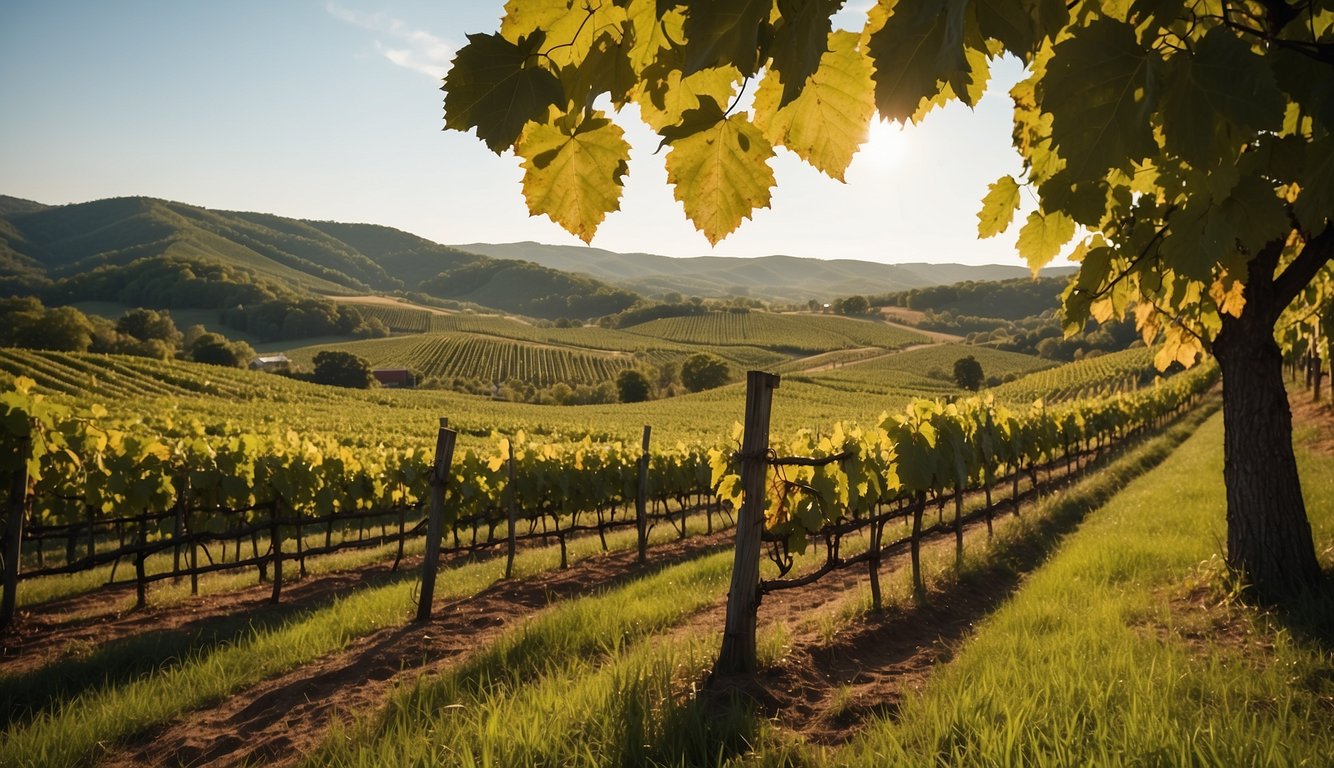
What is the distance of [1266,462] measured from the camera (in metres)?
4.32

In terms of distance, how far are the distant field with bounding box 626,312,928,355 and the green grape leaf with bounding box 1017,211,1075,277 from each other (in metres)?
102

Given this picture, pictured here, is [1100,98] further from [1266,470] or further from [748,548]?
[1266,470]

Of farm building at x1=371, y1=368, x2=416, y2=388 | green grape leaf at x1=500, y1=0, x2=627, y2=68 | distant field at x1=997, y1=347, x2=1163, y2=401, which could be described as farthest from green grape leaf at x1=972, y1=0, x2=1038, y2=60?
farm building at x1=371, y1=368, x2=416, y2=388

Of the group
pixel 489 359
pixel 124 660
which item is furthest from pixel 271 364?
pixel 124 660

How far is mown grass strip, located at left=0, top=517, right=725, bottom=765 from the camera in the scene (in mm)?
3496

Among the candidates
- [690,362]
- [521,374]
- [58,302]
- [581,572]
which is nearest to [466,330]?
[521,374]

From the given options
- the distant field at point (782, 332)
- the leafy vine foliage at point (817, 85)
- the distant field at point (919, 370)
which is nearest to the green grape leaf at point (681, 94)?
the leafy vine foliage at point (817, 85)

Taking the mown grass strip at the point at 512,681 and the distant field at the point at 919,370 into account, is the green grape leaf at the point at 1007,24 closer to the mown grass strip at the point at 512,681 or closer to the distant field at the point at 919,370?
the mown grass strip at the point at 512,681

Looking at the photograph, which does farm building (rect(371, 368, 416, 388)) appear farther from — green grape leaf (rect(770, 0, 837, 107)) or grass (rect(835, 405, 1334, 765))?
green grape leaf (rect(770, 0, 837, 107))

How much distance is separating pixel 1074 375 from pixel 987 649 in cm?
6745

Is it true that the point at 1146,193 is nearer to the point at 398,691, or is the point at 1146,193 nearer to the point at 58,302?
Answer: the point at 398,691

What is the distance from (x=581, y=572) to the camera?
30.5ft

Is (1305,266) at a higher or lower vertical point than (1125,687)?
higher

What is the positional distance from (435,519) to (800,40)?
20.9ft
